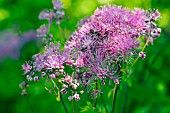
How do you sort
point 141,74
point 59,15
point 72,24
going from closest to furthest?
point 59,15
point 72,24
point 141,74

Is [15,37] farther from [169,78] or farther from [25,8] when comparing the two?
[169,78]

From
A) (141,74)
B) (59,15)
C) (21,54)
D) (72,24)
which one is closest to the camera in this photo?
(59,15)

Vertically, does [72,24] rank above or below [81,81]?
above

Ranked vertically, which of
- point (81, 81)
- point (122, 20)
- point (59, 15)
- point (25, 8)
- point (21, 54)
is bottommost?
point (81, 81)

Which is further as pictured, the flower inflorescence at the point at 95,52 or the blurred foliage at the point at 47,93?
the blurred foliage at the point at 47,93

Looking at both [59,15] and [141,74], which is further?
[141,74]

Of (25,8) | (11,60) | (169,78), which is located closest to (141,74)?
(169,78)

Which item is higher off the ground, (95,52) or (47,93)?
(47,93)

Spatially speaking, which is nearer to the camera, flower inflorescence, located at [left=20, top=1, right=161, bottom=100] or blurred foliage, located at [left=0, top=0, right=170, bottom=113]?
flower inflorescence, located at [left=20, top=1, right=161, bottom=100]

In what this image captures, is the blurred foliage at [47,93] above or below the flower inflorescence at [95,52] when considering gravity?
above

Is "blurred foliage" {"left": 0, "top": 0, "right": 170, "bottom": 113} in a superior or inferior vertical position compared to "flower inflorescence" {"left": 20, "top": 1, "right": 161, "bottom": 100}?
superior

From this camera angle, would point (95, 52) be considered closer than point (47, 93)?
Yes
